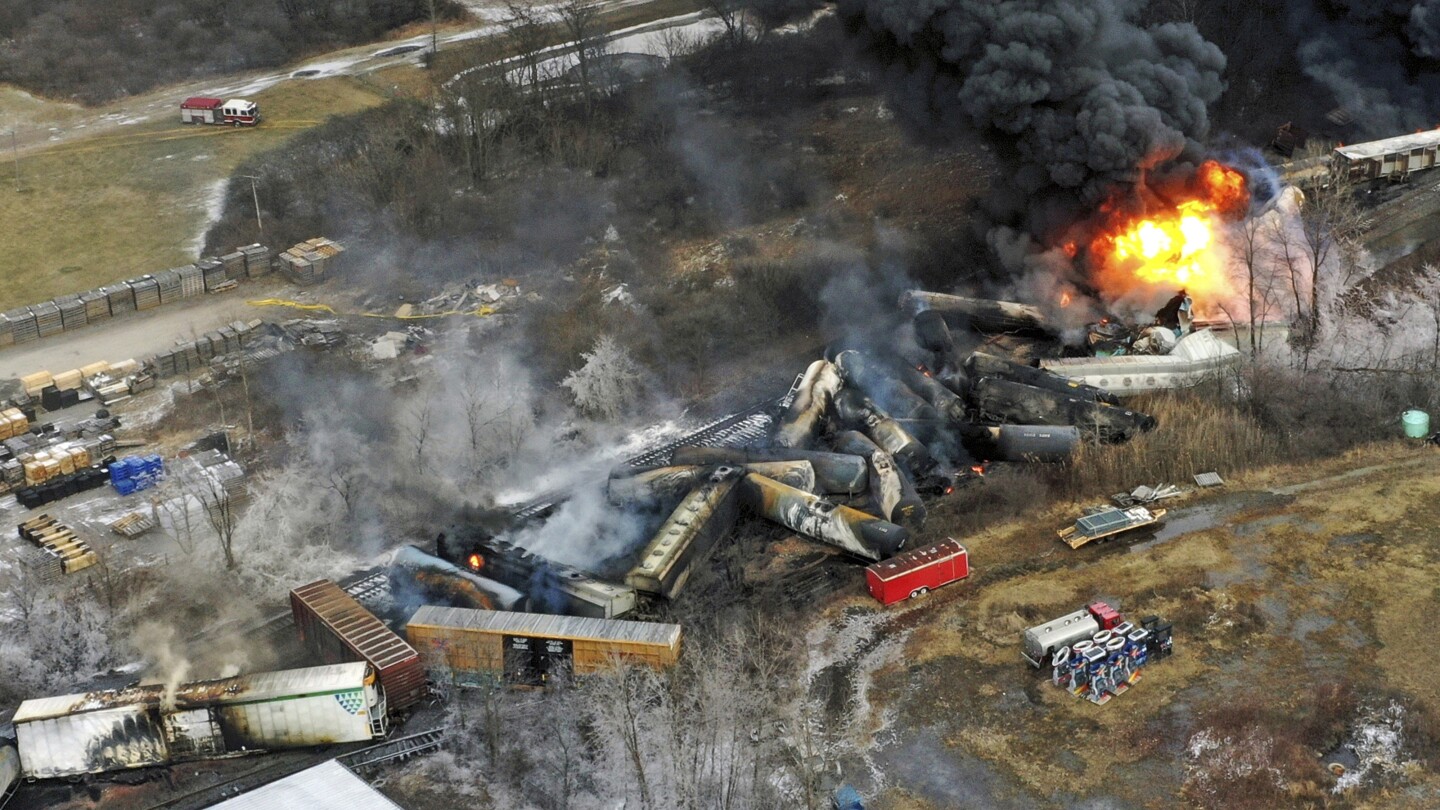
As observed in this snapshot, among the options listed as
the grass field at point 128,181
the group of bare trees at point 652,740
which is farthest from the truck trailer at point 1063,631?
the grass field at point 128,181

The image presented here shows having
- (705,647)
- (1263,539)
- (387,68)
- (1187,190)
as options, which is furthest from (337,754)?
(387,68)

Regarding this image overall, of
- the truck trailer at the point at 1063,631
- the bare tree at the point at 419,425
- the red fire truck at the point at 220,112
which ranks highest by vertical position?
the red fire truck at the point at 220,112

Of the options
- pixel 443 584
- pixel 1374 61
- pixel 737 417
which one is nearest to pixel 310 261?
pixel 737 417

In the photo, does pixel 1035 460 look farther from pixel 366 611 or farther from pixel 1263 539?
pixel 366 611

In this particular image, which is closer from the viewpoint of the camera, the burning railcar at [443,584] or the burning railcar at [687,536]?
the burning railcar at [443,584]

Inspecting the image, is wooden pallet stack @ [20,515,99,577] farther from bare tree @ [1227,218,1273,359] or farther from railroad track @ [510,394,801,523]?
bare tree @ [1227,218,1273,359]

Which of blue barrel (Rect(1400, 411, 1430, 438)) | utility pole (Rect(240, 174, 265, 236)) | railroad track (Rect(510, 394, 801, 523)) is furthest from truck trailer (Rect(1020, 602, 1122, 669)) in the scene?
utility pole (Rect(240, 174, 265, 236))

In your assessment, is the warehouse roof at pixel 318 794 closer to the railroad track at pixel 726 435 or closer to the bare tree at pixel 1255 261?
the railroad track at pixel 726 435

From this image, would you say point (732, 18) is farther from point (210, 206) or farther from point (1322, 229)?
point (1322, 229)
